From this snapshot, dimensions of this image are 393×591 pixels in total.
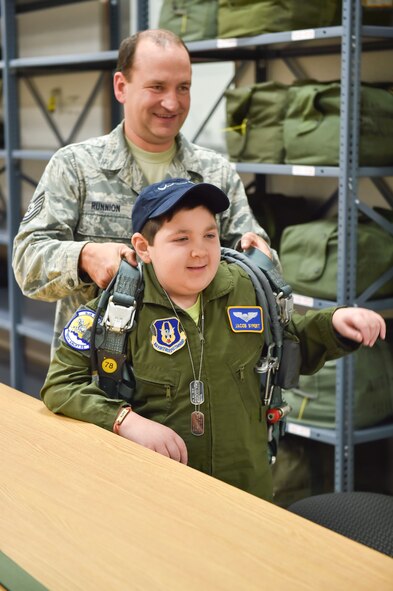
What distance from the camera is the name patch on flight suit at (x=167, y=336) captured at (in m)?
1.88

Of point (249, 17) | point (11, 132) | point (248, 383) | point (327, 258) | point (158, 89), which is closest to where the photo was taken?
point (248, 383)

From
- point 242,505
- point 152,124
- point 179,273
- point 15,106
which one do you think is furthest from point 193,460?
point 15,106

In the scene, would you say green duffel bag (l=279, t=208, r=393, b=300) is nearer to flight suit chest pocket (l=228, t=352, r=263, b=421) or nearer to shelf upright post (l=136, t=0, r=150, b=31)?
shelf upright post (l=136, t=0, r=150, b=31)

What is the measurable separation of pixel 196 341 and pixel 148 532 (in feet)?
2.28

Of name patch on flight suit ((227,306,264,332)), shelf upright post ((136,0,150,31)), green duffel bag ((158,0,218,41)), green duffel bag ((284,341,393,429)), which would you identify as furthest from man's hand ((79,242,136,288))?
shelf upright post ((136,0,150,31))

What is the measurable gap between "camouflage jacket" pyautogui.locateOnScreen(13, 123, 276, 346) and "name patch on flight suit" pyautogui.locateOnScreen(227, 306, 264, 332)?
525mm

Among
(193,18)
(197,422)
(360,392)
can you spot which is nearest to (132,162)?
(197,422)

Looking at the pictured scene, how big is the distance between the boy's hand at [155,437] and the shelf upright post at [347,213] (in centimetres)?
193

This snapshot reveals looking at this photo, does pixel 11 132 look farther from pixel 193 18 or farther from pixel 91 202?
pixel 91 202

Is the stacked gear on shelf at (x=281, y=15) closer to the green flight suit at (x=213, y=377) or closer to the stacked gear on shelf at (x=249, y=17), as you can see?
the stacked gear on shelf at (x=249, y=17)

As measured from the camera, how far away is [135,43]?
8.14 feet

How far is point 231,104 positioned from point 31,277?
189 centimetres

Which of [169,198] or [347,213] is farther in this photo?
[347,213]

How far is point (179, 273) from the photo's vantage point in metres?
1.86
